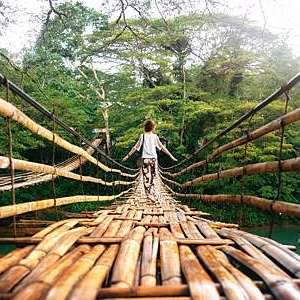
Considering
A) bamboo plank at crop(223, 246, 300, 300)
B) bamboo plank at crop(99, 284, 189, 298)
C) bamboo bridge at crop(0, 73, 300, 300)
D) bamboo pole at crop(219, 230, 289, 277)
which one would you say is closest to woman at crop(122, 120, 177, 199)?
bamboo bridge at crop(0, 73, 300, 300)

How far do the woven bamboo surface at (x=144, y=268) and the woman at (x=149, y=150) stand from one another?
180cm

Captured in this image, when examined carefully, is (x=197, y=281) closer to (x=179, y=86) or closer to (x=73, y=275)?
(x=73, y=275)

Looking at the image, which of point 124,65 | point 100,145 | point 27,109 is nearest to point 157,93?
point 124,65

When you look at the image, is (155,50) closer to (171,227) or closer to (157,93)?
(157,93)

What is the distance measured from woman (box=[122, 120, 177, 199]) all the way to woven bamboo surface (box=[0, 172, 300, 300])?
70.8 inches

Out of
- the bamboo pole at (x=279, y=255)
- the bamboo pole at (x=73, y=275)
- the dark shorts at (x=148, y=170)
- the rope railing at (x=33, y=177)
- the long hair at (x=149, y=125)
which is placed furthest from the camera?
the rope railing at (x=33, y=177)

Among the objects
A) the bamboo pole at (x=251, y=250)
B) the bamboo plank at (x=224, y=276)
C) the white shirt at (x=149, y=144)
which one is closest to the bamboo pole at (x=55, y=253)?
the bamboo plank at (x=224, y=276)

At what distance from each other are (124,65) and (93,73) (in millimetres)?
2032

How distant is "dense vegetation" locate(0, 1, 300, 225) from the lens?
564 centimetres

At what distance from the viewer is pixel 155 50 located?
740cm

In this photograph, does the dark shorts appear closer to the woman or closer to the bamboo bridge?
the woman

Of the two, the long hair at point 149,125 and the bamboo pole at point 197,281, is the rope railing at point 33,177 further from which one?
the long hair at point 149,125

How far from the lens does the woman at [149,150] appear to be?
8.46 feet

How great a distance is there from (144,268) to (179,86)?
715cm
